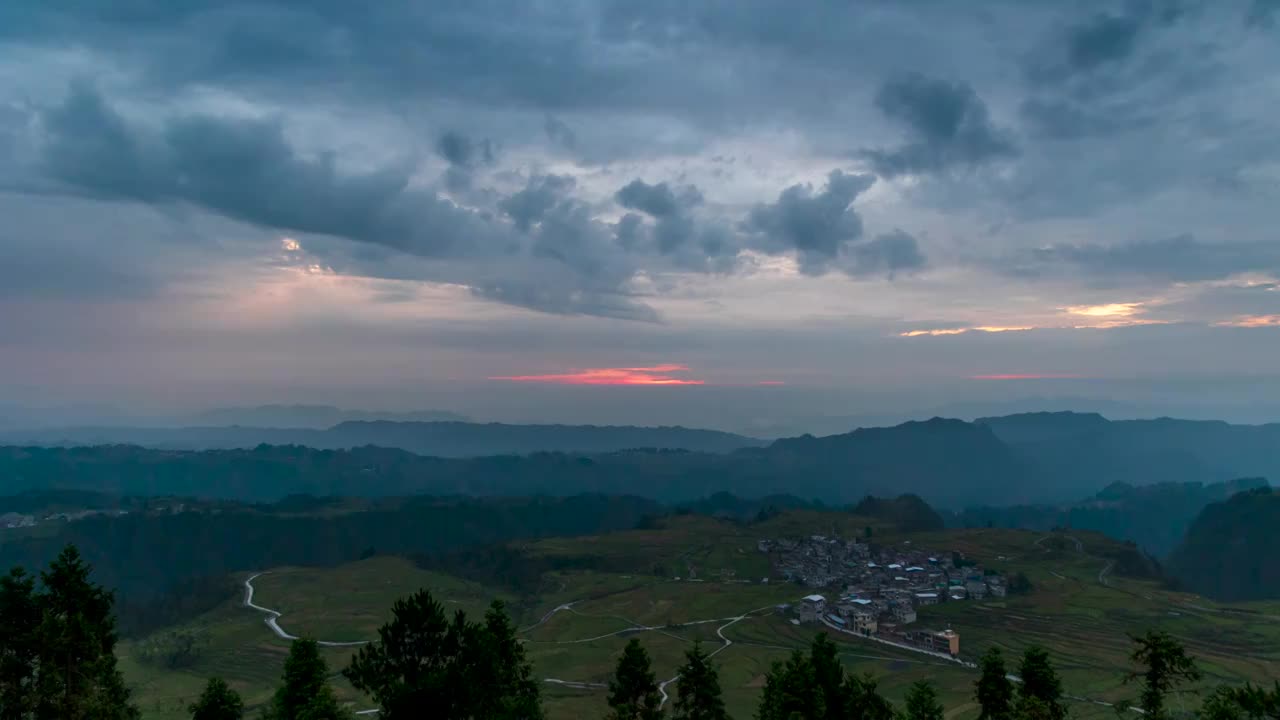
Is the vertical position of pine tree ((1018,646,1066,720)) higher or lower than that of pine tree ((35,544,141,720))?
lower

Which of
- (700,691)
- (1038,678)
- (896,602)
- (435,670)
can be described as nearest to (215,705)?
(435,670)

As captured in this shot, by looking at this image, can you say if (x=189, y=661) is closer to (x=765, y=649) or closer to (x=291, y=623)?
(x=291, y=623)

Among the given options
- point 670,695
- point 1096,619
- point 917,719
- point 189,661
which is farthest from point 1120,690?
point 189,661

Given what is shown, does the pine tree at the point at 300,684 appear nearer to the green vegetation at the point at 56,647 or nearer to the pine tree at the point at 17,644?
the green vegetation at the point at 56,647

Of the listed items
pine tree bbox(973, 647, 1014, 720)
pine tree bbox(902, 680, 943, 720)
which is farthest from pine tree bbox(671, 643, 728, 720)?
pine tree bbox(973, 647, 1014, 720)

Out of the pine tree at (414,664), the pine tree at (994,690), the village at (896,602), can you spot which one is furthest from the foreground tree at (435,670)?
the village at (896,602)

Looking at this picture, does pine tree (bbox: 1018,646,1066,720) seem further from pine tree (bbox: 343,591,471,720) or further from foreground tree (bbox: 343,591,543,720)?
pine tree (bbox: 343,591,471,720)

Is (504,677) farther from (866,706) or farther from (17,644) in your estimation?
(17,644)
